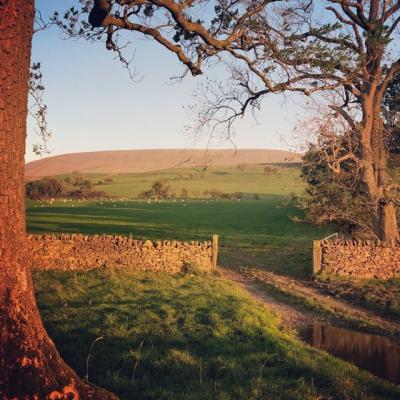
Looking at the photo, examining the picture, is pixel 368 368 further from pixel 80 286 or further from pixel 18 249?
pixel 80 286

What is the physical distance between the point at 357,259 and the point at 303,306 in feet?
15.9

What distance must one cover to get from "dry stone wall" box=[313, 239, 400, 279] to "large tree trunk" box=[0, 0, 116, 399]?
13169mm

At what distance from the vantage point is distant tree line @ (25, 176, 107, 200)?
77.1 m

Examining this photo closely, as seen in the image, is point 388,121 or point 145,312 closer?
point 145,312

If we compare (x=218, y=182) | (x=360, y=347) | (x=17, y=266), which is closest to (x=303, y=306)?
(x=360, y=347)

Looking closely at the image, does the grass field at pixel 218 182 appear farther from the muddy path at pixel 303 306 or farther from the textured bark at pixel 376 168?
the muddy path at pixel 303 306

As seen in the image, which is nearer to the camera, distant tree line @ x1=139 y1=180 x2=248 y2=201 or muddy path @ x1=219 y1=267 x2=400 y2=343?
muddy path @ x1=219 y1=267 x2=400 y2=343

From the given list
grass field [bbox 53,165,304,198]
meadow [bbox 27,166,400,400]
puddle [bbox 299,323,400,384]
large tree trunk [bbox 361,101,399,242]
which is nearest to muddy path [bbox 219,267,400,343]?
puddle [bbox 299,323,400,384]

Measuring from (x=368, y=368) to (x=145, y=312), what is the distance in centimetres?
491

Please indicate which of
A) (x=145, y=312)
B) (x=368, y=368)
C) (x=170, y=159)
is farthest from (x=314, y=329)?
(x=170, y=159)

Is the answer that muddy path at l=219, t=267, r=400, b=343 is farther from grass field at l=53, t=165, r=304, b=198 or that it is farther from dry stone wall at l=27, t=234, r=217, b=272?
grass field at l=53, t=165, r=304, b=198

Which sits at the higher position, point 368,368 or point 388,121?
point 388,121

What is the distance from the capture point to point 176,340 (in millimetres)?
8203

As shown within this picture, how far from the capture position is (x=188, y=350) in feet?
25.5
